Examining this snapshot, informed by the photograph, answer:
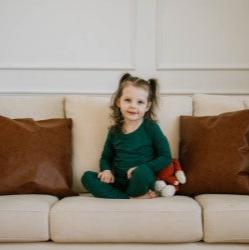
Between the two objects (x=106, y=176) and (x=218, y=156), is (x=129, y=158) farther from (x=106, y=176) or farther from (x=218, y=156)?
(x=218, y=156)

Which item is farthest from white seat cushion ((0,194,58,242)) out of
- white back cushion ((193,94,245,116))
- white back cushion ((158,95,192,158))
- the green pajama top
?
white back cushion ((193,94,245,116))

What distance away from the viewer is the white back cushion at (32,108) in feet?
7.54

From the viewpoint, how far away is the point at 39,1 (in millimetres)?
2770

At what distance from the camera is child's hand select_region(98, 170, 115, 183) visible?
2.03 metres

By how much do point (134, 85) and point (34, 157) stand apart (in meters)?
0.59

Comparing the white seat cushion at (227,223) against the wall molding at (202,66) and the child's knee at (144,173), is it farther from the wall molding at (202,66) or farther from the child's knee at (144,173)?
the wall molding at (202,66)

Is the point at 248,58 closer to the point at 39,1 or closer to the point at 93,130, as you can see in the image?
the point at 93,130

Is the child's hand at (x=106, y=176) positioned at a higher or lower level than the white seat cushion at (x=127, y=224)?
higher

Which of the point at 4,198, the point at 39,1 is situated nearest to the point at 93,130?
the point at 4,198

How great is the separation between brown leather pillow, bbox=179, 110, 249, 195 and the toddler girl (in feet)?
0.44

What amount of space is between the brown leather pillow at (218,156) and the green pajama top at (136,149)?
0.13 m

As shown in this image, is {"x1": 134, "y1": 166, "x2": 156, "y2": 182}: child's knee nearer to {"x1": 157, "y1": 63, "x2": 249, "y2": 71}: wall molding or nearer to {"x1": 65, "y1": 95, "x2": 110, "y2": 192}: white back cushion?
{"x1": 65, "y1": 95, "x2": 110, "y2": 192}: white back cushion

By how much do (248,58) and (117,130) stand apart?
118 centimetres

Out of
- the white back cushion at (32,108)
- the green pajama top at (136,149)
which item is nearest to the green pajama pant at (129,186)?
the green pajama top at (136,149)
